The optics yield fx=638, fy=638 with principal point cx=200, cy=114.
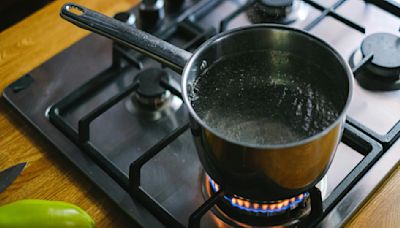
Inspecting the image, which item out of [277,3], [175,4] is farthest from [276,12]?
[175,4]

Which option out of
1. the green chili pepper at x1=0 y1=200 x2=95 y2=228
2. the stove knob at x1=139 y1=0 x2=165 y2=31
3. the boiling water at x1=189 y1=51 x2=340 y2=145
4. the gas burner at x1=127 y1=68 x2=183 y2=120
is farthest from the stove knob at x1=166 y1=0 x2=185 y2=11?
the green chili pepper at x1=0 y1=200 x2=95 y2=228

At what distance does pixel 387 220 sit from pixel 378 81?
190mm

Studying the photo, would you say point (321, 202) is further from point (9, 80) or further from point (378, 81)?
point (9, 80)

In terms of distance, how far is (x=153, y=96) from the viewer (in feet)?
2.49

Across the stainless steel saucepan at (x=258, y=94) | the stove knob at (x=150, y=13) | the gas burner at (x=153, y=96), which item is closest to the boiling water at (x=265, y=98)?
the stainless steel saucepan at (x=258, y=94)

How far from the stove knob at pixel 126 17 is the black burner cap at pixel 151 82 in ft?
0.30

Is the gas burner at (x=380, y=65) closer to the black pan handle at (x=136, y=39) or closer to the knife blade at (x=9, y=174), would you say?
the black pan handle at (x=136, y=39)

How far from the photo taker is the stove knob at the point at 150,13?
0.85 meters

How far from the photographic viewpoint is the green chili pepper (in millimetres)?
605

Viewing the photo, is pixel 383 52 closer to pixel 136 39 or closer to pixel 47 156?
pixel 136 39

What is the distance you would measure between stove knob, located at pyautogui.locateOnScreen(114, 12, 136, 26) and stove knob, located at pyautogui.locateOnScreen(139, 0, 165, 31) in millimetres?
19

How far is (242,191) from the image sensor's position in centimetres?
60

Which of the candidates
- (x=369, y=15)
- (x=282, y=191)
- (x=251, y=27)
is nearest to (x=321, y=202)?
(x=282, y=191)

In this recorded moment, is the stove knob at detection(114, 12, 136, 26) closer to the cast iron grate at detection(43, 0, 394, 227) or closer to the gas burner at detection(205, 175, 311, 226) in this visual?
the cast iron grate at detection(43, 0, 394, 227)
